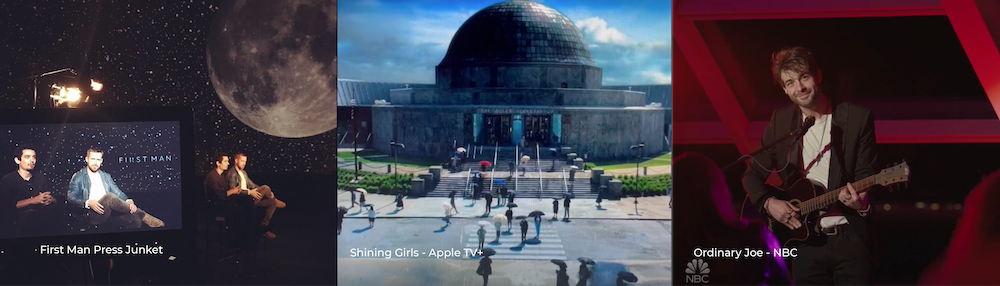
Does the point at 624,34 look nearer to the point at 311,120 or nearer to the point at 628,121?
the point at 628,121

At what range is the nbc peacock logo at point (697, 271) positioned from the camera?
5.68 meters

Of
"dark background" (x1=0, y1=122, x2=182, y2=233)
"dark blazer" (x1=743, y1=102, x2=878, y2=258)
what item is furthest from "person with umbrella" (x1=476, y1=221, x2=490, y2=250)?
"dark background" (x1=0, y1=122, x2=182, y2=233)

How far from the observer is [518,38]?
21.7 feet

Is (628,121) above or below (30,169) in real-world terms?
above

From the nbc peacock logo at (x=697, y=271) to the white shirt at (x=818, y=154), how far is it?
3.25 ft

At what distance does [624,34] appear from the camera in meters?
5.74

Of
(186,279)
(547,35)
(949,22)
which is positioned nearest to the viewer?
(949,22)

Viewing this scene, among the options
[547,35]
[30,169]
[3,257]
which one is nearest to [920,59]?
[547,35]

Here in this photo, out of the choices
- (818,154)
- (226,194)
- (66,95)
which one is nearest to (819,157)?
(818,154)

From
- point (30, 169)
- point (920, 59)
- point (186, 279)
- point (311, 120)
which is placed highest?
A: point (920, 59)

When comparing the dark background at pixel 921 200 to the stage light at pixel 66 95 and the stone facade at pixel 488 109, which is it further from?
the stage light at pixel 66 95

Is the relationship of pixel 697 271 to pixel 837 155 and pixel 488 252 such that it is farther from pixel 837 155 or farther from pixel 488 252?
pixel 488 252

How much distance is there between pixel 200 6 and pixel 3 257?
2727 millimetres

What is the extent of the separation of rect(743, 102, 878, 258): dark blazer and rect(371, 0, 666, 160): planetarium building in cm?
96
